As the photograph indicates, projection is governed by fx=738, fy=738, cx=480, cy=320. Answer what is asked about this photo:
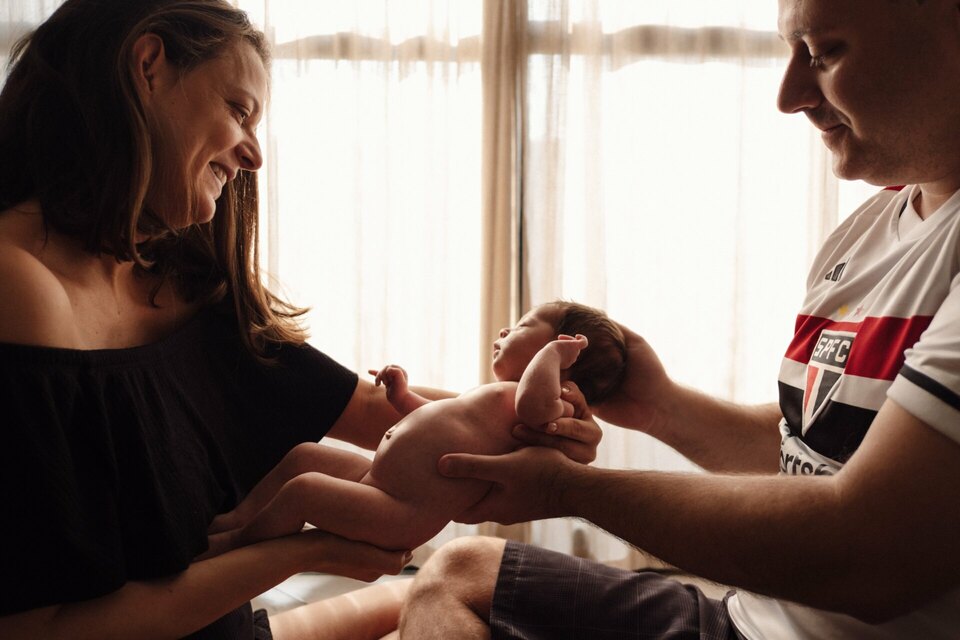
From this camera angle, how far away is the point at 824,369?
4.62ft

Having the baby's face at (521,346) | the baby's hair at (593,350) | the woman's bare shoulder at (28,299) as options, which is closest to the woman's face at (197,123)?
the woman's bare shoulder at (28,299)

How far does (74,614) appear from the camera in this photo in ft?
3.81

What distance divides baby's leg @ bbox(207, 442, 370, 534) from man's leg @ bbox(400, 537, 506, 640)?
0.45m

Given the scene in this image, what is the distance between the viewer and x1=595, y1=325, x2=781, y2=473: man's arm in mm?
1896

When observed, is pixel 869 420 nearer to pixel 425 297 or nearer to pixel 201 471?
pixel 201 471

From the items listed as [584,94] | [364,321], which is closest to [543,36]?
[584,94]

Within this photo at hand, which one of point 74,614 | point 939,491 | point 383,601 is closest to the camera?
point 939,491

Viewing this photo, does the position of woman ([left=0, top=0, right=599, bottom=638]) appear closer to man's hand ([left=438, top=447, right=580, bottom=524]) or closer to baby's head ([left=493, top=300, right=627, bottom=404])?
man's hand ([left=438, top=447, right=580, bottom=524])

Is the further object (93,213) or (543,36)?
(543,36)

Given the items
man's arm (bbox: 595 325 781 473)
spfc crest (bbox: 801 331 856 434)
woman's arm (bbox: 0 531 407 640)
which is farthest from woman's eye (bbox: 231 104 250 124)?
spfc crest (bbox: 801 331 856 434)

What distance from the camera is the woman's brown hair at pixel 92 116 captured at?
51.1 inches

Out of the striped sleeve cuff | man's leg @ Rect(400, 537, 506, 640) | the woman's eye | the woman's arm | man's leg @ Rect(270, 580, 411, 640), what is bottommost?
man's leg @ Rect(270, 580, 411, 640)

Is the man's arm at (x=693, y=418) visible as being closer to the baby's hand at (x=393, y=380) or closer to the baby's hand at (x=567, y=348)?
the baby's hand at (x=567, y=348)

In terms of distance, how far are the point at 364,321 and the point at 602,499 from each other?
230 centimetres
